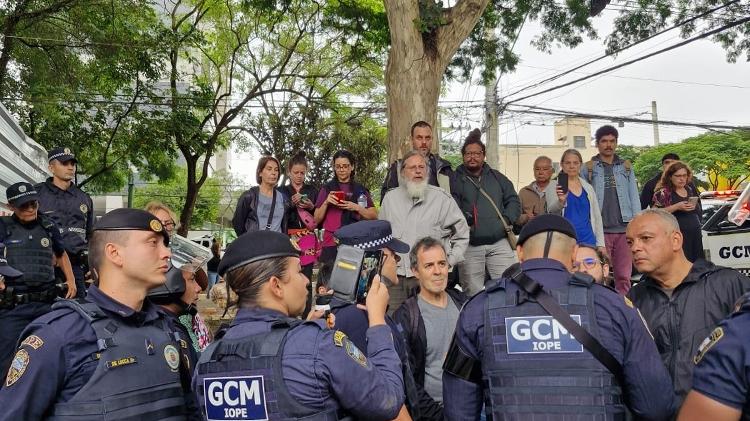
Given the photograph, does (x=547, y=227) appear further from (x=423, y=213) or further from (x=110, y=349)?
(x=423, y=213)

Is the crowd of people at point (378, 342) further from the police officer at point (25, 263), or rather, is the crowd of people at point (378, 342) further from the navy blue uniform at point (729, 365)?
the police officer at point (25, 263)

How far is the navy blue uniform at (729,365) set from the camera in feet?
7.04

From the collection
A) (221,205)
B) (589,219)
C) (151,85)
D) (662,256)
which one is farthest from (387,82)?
(221,205)

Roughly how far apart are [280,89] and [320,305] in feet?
65.6

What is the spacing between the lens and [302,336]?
2.49 meters

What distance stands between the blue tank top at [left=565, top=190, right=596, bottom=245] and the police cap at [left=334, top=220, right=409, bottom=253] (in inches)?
143

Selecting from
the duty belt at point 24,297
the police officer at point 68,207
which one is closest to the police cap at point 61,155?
the police officer at point 68,207

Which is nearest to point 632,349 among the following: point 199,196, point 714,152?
point 714,152

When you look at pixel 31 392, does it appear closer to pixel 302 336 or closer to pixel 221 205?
pixel 302 336

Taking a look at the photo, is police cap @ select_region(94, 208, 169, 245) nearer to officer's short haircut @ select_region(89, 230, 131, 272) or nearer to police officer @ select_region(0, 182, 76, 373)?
officer's short haircut @ select_region(89, 230, 131, 272)

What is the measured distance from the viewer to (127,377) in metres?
2.59

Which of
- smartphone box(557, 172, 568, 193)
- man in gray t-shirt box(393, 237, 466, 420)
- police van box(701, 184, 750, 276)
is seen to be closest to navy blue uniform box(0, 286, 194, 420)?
man in gray t-shirt box(393, 237, 466, 420)

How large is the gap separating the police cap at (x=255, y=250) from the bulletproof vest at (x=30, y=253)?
498cm

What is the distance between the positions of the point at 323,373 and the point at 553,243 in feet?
4.11
